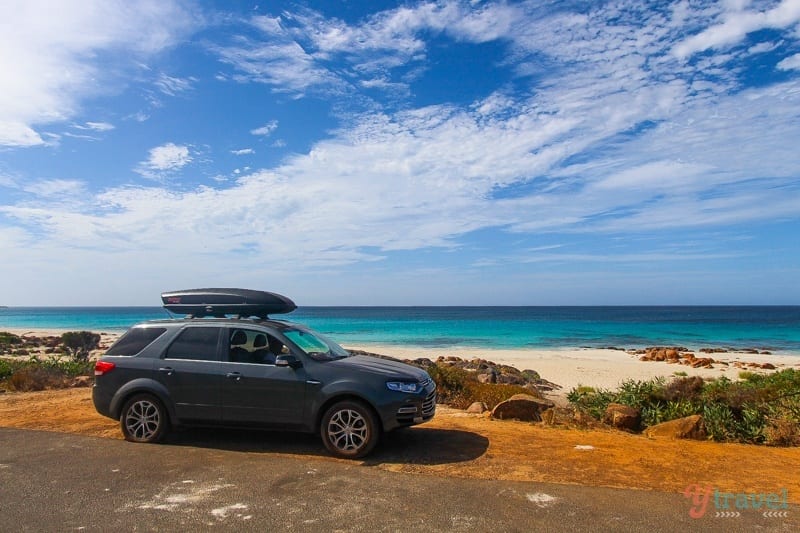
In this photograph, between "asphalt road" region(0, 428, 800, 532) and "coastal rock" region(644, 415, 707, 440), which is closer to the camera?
"asphalt road" region(0, 428, 800, 532)

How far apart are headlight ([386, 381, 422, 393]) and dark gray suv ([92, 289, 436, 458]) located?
0.01 m

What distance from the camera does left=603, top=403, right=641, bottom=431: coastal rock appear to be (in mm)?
9148

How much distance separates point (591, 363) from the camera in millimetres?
31500

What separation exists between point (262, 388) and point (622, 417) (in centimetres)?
587

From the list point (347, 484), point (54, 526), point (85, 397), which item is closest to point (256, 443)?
point (347, 484)

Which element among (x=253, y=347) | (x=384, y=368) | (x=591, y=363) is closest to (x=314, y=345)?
(x=253, y=347)

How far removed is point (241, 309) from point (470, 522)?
443 cm

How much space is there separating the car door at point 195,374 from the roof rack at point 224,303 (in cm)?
34

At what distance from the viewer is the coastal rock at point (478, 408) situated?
1062 cm

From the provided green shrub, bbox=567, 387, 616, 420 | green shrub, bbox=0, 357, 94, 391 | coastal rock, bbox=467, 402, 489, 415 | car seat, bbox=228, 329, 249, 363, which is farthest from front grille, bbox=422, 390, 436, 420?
green shrub, bbox=0, 357, 94, 391

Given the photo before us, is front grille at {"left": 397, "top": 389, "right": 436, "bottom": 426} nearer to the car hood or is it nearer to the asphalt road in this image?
the car hood

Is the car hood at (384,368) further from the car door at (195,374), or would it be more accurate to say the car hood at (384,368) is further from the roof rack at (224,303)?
the car door at (195,374)

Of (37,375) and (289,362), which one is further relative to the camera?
(37,375)

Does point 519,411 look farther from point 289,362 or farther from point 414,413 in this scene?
point 289,362
